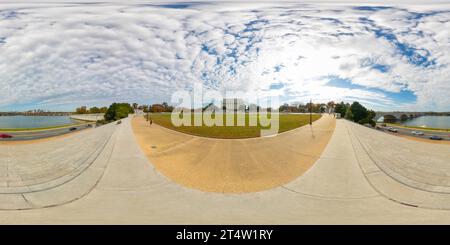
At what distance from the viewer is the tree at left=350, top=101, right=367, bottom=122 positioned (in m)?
3.31

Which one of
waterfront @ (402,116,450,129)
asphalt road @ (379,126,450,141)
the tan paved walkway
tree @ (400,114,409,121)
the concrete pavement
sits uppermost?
tree @ (400,114,409,121)

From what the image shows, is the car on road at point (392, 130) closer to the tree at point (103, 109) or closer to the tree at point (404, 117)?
the tree at point (404, 117)

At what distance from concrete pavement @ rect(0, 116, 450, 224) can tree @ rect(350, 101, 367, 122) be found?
99cm

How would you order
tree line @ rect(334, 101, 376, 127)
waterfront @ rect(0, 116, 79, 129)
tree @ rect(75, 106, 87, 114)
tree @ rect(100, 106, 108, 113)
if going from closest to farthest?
waterfront @ rect(0, 116, 79, 129), tree @ rect(75, 106, 87, 114), tree @ rect(100, 106, 108, 113), tree line @ rect(334, 101, 376, 127)

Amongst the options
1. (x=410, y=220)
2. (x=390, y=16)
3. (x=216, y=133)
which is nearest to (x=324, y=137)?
(x=410, y=220)

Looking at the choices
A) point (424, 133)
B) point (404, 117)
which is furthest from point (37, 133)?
point (424, 133)

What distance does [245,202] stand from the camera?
2512 mm

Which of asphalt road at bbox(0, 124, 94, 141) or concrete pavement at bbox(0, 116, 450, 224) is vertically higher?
asphalt road at bbox(0, 124, 94, 141)

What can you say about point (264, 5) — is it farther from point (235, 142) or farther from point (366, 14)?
point (235, 142)

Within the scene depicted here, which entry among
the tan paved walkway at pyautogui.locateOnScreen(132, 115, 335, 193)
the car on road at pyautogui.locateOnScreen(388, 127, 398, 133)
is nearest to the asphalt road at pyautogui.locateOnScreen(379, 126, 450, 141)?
the car on road at pyautogui.locateOnScreen(388, 127, 398, 133)

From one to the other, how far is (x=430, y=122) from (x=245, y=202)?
338 cm

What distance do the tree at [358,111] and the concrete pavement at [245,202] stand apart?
3.25ft

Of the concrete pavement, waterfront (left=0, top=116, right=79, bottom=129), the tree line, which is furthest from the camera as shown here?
the tree line

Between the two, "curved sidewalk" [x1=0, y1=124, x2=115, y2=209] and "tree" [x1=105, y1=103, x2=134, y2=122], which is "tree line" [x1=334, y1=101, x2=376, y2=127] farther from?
"curved sidewalk" [x1=0, y1=124, x2=115, y2=209]
